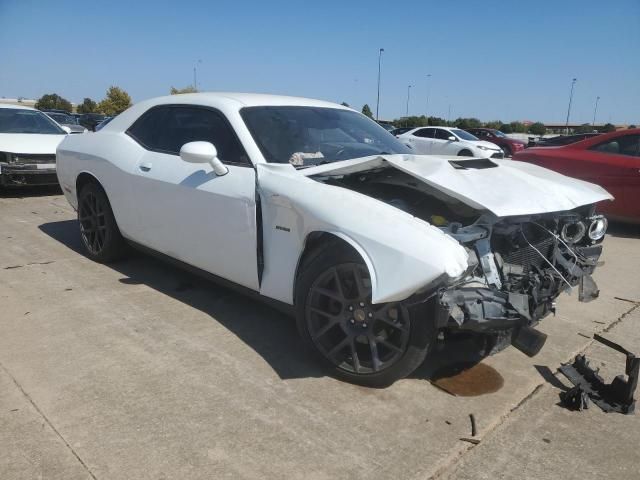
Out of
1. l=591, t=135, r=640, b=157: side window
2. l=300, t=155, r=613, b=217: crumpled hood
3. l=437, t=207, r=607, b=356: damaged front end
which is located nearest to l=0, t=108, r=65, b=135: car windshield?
l=300, t=155, r=613, b=217: crumpled hood

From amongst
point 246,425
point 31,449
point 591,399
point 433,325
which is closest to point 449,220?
point 433,325

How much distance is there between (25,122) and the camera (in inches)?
346

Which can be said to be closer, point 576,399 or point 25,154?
point 576,399

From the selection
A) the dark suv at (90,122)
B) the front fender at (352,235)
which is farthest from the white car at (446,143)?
the front fender at (352,235)

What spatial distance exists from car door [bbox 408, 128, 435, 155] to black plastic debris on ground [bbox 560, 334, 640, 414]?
1432 centimetres

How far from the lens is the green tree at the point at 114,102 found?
54.8 meters

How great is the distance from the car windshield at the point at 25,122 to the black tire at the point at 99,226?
463 cm

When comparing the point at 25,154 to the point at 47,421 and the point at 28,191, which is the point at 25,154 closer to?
the point at 28,191

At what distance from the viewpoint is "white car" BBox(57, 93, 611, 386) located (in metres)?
2.55

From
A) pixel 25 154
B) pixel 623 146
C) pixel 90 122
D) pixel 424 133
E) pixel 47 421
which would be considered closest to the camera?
pixel 47 421

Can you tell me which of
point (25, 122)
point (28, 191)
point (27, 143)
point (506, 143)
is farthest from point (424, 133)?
point (27, 143)

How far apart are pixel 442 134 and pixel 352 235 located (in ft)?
51.1

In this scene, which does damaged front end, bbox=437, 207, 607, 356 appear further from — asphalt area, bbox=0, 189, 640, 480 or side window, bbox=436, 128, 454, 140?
side window, bbox=436, 128, 454, 140

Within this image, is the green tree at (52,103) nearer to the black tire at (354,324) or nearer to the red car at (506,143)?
the red car at (506,143)
